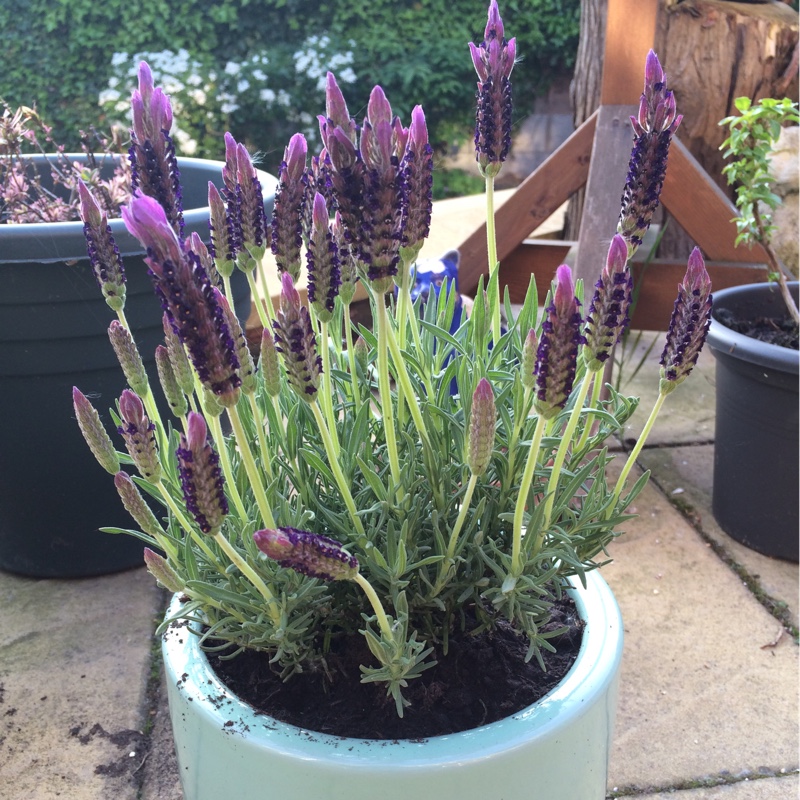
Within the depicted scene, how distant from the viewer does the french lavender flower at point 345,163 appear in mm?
568

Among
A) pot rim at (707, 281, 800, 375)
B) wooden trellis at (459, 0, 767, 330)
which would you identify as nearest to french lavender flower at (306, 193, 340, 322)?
pot rim at (707, 281, 800, 375)

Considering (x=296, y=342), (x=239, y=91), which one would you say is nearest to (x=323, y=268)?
(x=296, y=342)

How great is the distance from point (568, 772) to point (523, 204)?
178cm

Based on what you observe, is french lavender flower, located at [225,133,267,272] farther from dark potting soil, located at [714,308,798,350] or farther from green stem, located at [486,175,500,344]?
dark potting soil, located at [714,308,798,350]

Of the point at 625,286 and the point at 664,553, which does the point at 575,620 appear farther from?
the point at 664,553

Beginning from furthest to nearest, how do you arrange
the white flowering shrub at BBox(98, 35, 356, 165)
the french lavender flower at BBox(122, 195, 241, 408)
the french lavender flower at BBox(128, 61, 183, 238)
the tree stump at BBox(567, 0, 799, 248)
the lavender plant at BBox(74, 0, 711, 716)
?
1. the white flowering shrub at BBox(98, 35, 356, 165)
2. the tree stump at BBox(567, 0, 799, 248)
3. the french lavender flower at BBox(128, 61, 183, 238)
4. the lavender plant at BBox(74, 0, 711, 716)
5. the french lavender flower at BBox(122, 195, 241, 408)

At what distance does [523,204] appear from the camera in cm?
230

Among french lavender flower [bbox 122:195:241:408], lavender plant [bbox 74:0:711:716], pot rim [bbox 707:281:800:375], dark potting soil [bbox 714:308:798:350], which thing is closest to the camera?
french lavender flower [bbox 122:195:241:408]

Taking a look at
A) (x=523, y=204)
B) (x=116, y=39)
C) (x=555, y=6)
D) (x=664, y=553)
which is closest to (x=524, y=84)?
(x=555, y=6)

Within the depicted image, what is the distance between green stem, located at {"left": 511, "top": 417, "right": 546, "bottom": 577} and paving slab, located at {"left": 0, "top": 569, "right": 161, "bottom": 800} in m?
0.86

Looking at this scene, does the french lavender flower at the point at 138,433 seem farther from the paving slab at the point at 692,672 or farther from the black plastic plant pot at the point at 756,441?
the black plastic plant pot at the point at 756,441

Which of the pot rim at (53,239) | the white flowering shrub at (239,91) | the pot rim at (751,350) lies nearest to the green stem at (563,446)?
the pot rim at (53,239)

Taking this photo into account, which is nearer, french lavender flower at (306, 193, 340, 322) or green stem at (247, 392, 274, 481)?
french lavender flower at (306, 193, 340, 322)

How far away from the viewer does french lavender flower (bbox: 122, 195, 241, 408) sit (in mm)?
475
